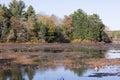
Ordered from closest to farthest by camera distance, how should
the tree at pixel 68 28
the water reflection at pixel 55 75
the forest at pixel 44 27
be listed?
the water reflection at pixel 55 75, the forest at pixel 44 27, the tree at pixel 68 28

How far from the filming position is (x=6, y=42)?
9962 centimetres

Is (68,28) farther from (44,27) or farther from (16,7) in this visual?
(16,7)

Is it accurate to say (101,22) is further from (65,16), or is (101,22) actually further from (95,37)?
(65,16)

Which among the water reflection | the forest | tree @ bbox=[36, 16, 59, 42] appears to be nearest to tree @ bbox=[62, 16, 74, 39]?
the forest

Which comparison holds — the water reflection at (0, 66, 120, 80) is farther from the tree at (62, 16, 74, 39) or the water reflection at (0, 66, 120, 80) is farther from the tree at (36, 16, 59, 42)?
the tree at (62, 16, 74, 39)

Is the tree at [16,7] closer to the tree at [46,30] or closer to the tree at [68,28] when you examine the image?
the tree at [46,30]

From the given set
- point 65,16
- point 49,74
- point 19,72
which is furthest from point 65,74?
point 65,16

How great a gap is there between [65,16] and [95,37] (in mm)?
17091

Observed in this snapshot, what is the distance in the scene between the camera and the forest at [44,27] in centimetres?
10105

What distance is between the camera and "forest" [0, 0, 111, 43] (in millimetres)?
101050

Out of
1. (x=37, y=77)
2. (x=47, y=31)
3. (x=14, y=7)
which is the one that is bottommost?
(x=37, y=77)

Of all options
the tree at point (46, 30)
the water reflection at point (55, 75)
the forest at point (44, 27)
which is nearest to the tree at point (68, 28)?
the forest at point (44, 27)

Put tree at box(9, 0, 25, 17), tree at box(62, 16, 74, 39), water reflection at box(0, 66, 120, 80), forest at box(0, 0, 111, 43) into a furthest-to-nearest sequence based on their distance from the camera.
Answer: tree at box(62, 16, 74, 39) < tree at box(9, 0, 25, 17) < forest at box(0, 0, 111, 43) < water reflection at box(0, 66, 120, 80)

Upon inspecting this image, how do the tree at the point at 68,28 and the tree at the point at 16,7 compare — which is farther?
the tree at the point at 68,28
